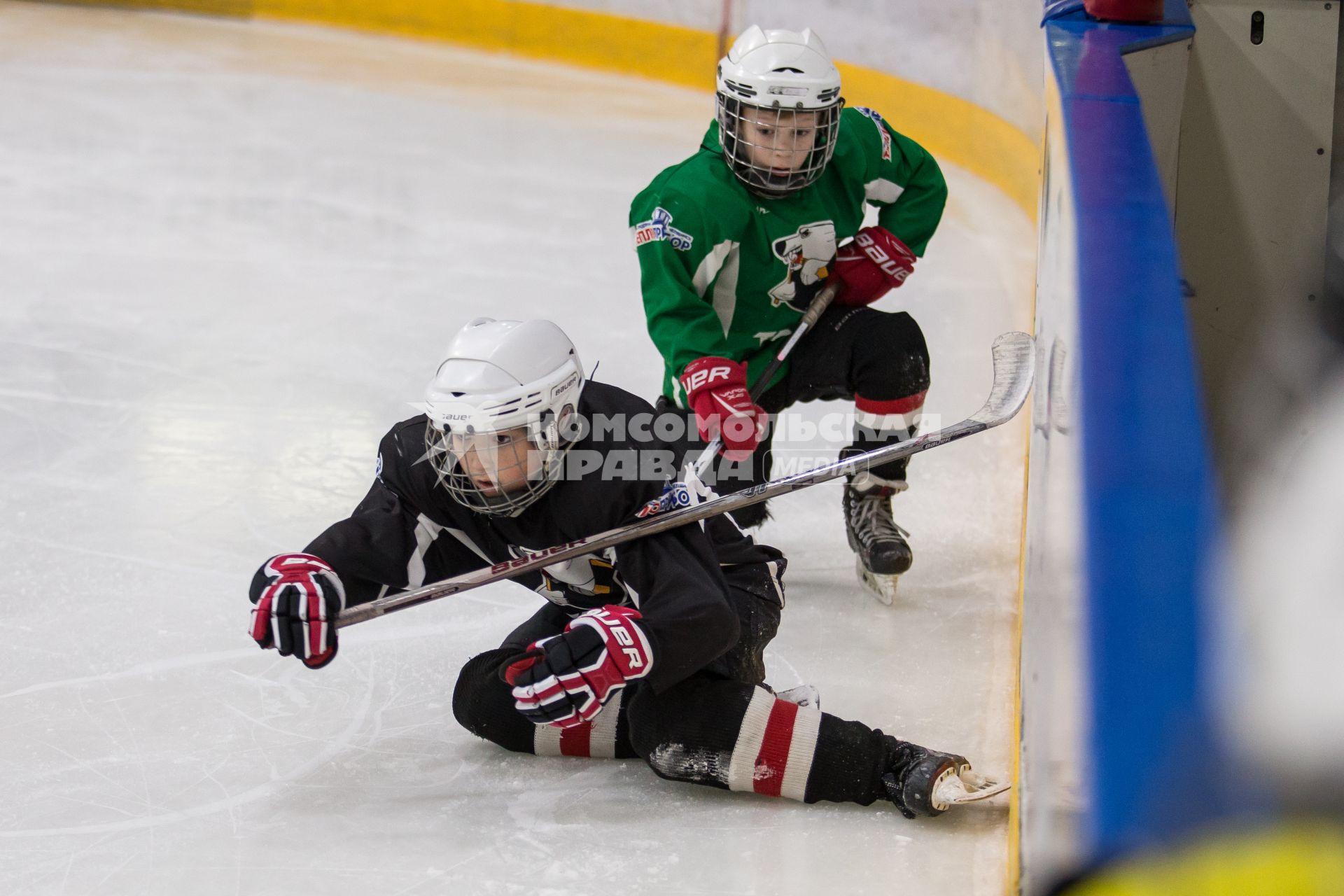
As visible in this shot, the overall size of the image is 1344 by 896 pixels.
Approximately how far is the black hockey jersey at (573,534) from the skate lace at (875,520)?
56cm

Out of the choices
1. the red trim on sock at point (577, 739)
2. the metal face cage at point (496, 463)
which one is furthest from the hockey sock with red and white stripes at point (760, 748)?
the metal face cage at point (496, 463)

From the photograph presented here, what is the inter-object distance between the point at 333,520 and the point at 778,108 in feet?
3.40

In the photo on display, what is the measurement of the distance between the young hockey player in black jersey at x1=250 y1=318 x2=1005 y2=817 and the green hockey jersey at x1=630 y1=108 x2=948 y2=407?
421 mm

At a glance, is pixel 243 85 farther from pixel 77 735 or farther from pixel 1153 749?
pixel 1153 749

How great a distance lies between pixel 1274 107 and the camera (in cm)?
220

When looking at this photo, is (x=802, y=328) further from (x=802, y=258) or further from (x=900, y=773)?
(x=900, y=773)

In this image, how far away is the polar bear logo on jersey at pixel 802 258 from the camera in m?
2.23

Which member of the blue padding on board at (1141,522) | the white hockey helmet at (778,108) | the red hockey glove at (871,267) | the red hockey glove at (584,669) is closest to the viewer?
the blue padding on board at (1141,522)

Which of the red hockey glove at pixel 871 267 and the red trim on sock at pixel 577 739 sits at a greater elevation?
the red hockey glove at pixel 871 267

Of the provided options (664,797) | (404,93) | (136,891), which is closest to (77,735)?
(136,891)

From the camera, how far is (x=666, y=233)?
2107 millimetres

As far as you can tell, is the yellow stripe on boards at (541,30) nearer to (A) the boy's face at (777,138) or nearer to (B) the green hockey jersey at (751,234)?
(B) the green hockey jersey at (751,234)

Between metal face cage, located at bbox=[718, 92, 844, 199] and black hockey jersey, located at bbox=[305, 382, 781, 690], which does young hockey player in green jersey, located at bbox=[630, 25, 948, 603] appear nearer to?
metal face cage, located at bbox=[718, 92, 844, 199]

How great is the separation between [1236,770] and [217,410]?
2.56 metres
